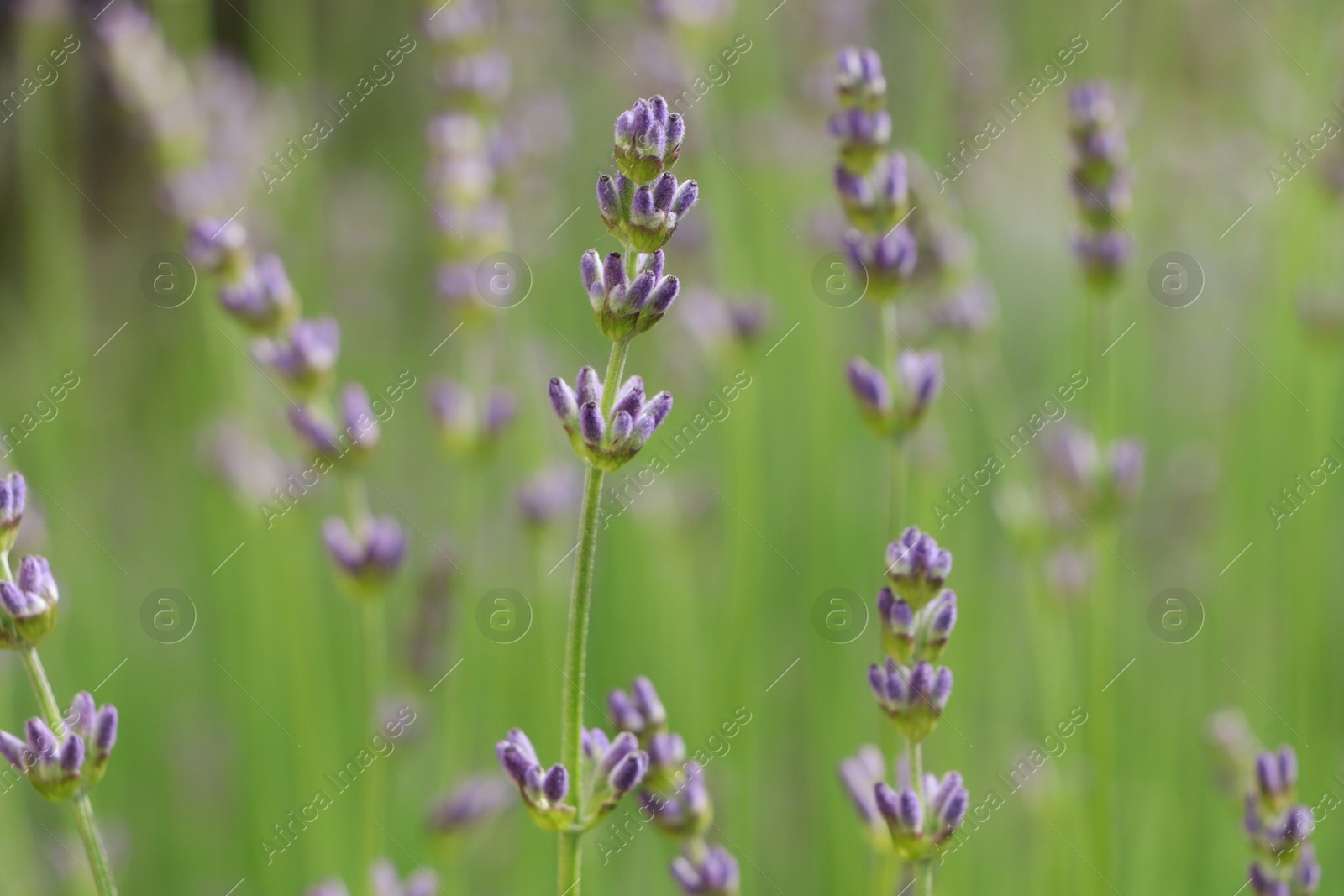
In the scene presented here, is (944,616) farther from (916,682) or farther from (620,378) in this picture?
(620,378)

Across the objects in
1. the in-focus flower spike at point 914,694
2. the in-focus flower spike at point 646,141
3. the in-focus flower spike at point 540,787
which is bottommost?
the in-focus flower spike at point 540,787

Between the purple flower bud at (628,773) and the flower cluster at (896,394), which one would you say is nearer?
the purple flower bud at (628,773)

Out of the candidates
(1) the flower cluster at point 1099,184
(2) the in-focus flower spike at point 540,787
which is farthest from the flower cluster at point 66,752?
(1) the flower cluster at point 1099,184

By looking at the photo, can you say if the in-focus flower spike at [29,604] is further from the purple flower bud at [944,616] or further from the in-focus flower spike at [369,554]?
the purple flower bud at [944,616]

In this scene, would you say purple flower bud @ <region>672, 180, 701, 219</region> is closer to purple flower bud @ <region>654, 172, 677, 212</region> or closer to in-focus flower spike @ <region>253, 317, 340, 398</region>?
purple flower bud @ <region>654, 172, 677, 212</region>

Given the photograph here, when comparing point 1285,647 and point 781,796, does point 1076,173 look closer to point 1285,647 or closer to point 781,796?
point 1285,647

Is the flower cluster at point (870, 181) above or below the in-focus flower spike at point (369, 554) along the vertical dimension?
above
